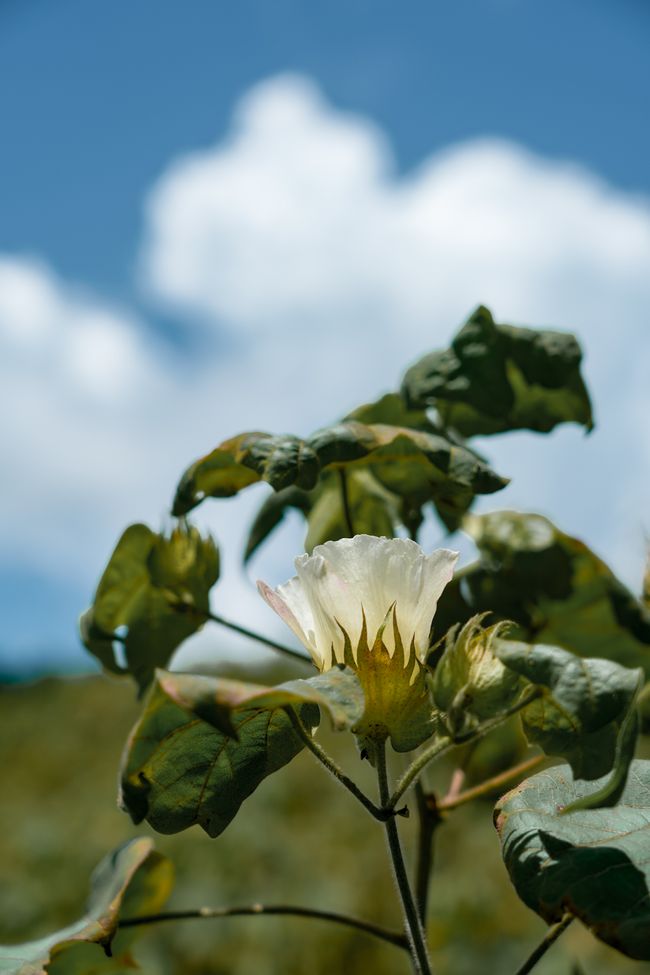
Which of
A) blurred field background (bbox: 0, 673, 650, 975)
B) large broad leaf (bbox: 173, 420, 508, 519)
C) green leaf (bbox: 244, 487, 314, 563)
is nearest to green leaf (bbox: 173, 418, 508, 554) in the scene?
large broad leaf (bbox: 173, 420, 508, 519)

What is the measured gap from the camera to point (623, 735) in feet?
1.88

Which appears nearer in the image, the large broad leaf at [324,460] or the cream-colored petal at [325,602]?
the cream-colored petal at [325,602]

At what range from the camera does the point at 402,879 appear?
701 millimetres

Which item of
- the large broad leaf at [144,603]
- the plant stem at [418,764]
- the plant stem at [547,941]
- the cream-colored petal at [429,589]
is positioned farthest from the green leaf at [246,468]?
the plant stem at [547,941]

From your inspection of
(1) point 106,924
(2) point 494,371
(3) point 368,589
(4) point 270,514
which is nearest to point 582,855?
(3) point 368,589

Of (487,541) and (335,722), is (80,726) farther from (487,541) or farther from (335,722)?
(335,722)

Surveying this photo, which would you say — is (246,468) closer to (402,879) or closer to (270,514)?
(270,514)

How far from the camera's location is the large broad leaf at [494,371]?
44.8 inches

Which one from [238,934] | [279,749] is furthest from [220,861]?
[279,749]

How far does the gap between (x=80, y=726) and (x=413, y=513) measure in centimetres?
664

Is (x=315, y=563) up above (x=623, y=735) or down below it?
above

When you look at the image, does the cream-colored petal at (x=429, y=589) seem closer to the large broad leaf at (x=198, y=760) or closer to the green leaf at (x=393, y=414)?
the large broad leaf at (x=198, y=760)

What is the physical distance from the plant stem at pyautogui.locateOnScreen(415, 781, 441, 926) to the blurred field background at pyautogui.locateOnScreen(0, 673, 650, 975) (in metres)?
0.99

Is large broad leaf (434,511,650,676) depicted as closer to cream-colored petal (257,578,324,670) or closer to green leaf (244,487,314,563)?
green leaf (244,487,314,563)
